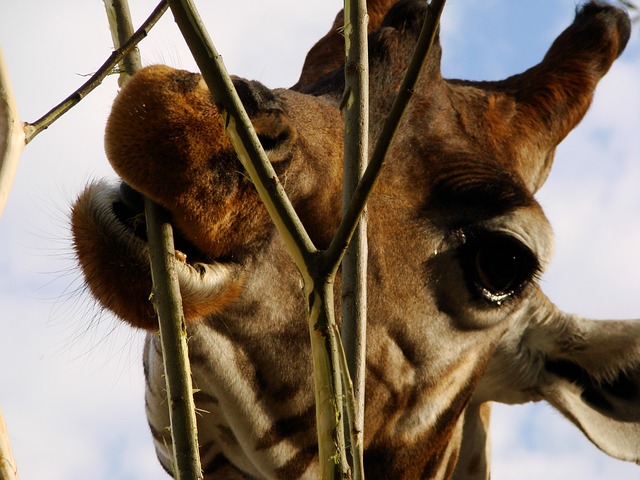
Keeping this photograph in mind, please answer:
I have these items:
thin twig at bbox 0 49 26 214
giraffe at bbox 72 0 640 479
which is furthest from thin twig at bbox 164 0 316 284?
giraffe at bbox 72 0 640 479

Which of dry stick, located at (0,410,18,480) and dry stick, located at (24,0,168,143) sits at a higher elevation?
dry stick, located at (24,0,168,143)

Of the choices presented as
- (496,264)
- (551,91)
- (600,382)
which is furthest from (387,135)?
(551,91)

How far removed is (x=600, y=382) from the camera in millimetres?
3818

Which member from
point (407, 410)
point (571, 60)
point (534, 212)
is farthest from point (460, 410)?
point (571, 60)

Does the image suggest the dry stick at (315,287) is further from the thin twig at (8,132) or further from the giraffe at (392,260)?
the giraffe at (392,260)

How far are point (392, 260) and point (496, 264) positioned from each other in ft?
1.52

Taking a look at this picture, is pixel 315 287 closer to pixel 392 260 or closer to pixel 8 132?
pixel 8 132

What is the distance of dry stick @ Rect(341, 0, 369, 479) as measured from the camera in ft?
5.28

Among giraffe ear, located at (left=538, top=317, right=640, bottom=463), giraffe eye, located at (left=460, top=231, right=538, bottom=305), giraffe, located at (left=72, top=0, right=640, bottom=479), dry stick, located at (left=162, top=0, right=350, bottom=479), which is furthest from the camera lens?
giraffe ear, located at (left=538, top=317, right=640, bottom=463)

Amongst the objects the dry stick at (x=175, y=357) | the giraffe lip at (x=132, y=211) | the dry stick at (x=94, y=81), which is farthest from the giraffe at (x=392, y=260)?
the dry stick at (x=175, y=357)

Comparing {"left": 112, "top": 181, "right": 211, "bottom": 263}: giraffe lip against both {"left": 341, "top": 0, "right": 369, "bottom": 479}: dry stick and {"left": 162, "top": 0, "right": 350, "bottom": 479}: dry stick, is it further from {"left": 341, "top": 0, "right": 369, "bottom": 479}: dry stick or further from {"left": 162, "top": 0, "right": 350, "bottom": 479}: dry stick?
{"left": 162, "top": 0, "right": 350, "bottom": 479}: dry stick

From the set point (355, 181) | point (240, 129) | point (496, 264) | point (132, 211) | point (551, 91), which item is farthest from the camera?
point (551, 91)

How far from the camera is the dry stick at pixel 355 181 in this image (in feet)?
5.28

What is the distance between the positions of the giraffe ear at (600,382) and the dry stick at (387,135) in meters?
2.64
